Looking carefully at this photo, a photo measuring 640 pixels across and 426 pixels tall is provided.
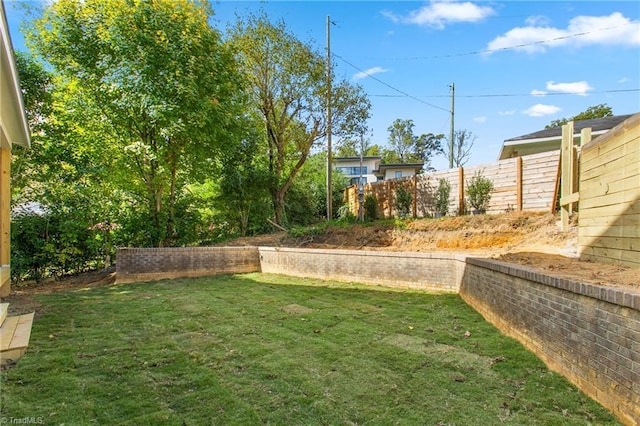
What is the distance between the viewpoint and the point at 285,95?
1339cm

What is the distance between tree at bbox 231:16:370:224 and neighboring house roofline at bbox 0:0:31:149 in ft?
27.1

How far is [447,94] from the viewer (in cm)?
2252

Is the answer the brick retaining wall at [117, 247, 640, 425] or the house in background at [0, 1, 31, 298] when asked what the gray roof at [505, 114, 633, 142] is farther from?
the house in background at [0, 1, 31, 298]

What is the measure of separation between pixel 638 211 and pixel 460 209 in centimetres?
718

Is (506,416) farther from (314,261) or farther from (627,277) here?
(314,261)

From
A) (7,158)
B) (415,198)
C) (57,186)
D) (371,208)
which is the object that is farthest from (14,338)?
(371,208)

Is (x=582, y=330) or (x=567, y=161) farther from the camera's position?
(x=567, y=161)

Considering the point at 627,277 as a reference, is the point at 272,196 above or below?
above

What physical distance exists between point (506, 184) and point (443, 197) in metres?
1.97

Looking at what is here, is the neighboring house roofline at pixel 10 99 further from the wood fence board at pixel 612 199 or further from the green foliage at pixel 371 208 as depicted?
the green foliage at pixel 371 208

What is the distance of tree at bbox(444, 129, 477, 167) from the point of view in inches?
1326

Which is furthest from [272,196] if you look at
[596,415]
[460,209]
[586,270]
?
[596,415]

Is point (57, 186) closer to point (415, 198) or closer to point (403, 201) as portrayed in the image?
point (403, 201)

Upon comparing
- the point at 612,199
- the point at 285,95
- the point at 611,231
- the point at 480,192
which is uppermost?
the point at 285,95
